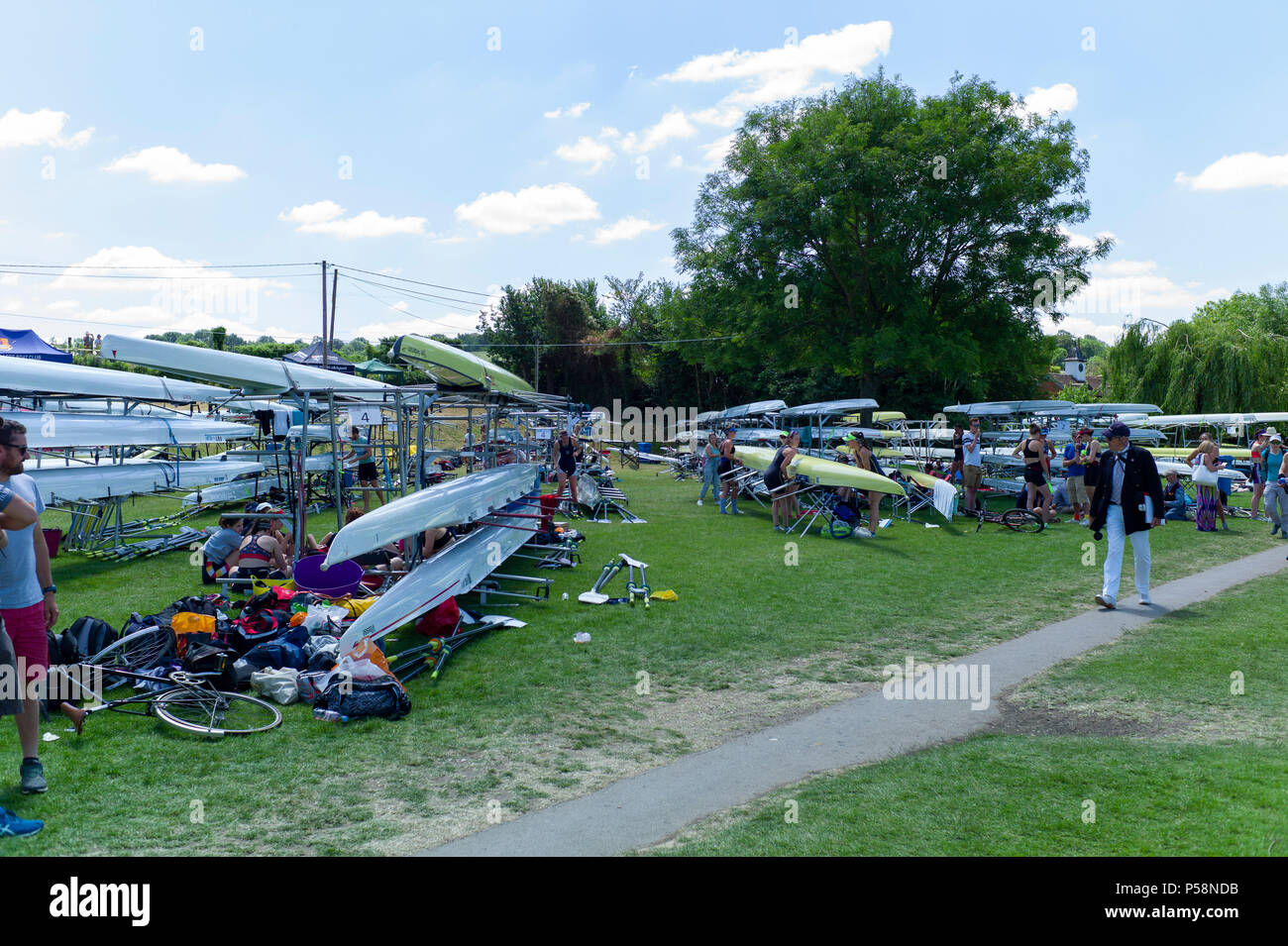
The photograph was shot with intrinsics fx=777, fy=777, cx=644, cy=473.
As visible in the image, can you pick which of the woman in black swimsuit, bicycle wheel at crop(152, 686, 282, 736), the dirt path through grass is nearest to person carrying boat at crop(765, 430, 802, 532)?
the woman in black swimsuit

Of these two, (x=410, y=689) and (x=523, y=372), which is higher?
(x=523, y=372)

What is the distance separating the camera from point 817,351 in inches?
1069

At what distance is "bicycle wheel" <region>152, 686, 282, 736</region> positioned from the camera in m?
5.41

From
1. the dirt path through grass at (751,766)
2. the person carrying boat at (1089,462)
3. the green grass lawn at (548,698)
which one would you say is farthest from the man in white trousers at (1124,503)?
the person carrying boat at (1089,462)

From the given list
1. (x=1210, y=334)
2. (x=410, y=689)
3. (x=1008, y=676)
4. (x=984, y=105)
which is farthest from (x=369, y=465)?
(x=1210, y=334)

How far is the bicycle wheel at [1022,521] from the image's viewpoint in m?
14.9

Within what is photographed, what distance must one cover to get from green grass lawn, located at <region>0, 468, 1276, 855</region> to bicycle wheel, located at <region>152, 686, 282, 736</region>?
0.13 m

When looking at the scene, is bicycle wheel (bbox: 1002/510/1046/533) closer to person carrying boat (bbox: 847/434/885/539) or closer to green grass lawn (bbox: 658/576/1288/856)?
person carrying boat (bbox: 847/434/885/539)

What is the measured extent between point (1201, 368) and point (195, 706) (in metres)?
35.9

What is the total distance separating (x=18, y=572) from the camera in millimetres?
4391

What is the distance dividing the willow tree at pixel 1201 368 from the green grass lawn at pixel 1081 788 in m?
29.7

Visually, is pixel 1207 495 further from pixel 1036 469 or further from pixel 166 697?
pixel 166 697
